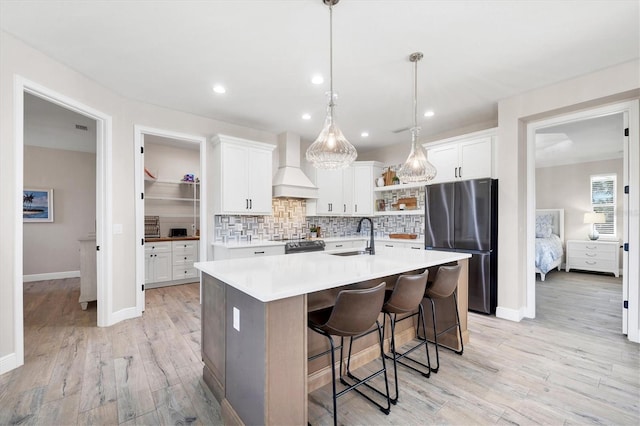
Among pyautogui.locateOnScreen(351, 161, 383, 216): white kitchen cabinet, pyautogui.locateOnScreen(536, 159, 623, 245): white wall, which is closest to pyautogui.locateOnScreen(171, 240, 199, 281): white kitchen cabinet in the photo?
pyautogui.locateOnScreen(351, 161, 383, 216): white kitchen cabinet

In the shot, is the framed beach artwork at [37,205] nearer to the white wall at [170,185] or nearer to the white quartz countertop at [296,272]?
the white wall at [170,185]

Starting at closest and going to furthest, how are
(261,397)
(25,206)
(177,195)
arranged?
(261,397), (25,206), (177,195)

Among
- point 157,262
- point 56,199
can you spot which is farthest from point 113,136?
point 56,199

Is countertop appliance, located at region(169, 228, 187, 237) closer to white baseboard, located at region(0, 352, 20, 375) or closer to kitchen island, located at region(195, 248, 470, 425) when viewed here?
white baseboard, located at region(0, 352, 20, 375)

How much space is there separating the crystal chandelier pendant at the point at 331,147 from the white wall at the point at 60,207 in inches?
242

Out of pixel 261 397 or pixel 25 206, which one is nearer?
pixel 261 397

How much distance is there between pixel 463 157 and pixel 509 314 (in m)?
2.11

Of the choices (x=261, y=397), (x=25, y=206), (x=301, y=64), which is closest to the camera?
(x=261, y=397)

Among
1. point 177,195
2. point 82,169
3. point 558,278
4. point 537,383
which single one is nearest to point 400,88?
point 537,383

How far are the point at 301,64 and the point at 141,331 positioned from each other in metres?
3.27

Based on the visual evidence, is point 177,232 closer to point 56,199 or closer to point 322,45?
point 56,199

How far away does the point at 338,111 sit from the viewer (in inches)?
155

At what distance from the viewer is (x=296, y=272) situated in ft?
6.09

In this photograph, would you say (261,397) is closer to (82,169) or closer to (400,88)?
(400,88)
